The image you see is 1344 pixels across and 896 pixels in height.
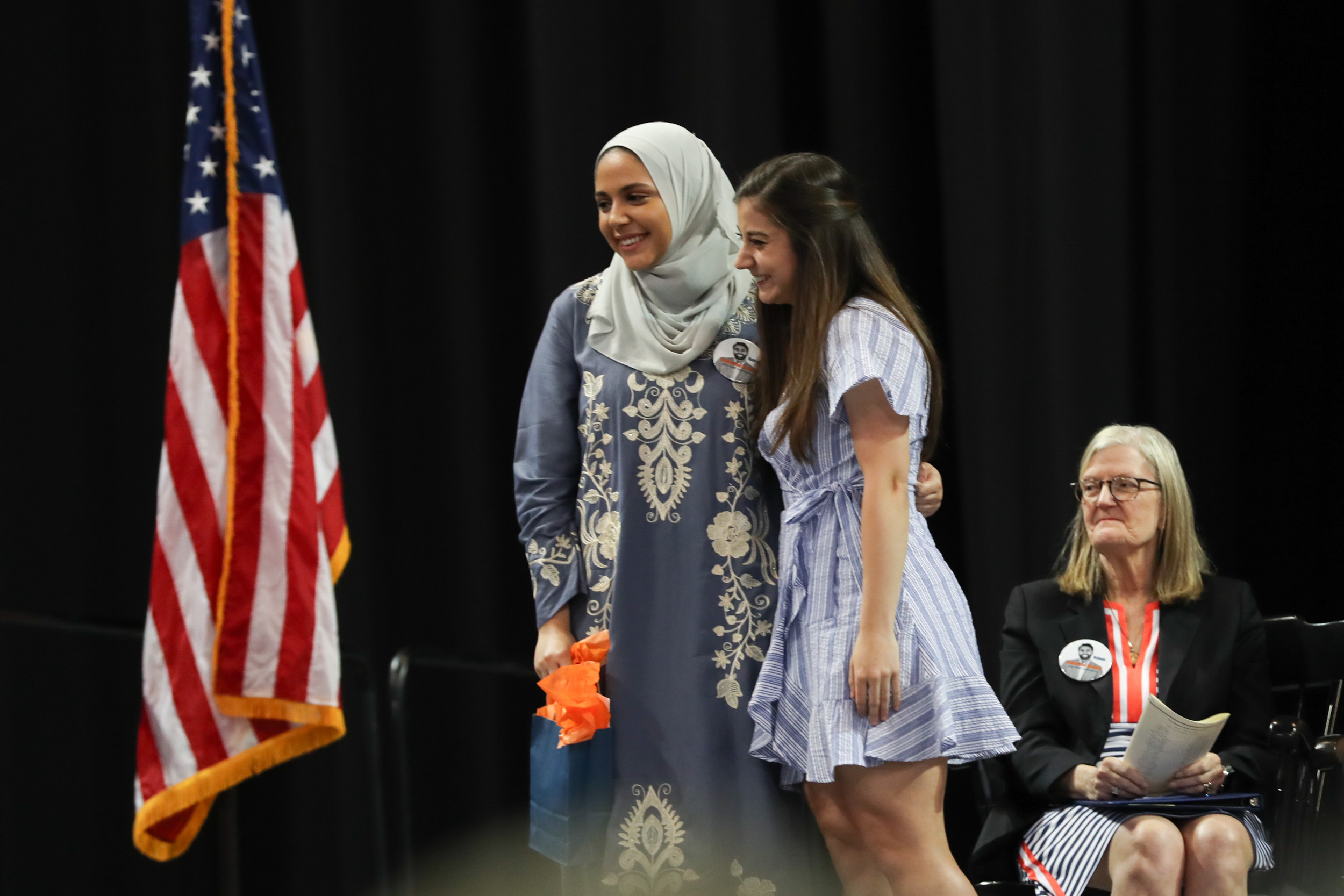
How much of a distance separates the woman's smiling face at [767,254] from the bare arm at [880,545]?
0.24 metres

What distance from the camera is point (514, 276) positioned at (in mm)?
4125

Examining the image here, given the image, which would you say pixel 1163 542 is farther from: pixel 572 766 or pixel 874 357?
pixel 572 766

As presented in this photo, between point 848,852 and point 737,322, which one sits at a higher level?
point 737,322

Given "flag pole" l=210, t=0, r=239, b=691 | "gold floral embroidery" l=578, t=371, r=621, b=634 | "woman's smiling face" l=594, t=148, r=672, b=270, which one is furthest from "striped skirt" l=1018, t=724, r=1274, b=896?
"flag pole" l=210, t=0, r=239, b=691

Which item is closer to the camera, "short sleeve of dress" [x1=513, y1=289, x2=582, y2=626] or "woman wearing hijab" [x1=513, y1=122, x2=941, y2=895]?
"woman wearing hijab" [x1=513, y1=122, x2=941, y2=895]

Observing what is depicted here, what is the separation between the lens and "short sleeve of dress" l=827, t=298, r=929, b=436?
2.25 meters

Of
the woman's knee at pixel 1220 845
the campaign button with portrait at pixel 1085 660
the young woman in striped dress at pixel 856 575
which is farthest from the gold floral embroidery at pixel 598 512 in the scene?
the woman's knee at pixel 1220 845

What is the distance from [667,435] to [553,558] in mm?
320

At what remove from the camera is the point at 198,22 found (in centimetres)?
233

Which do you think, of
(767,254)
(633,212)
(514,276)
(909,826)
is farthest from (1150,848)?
(514,276)

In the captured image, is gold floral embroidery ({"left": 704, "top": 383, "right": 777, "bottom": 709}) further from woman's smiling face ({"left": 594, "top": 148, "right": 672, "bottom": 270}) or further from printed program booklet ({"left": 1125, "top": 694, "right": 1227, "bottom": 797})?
printed program booklet ({"left": 1125, "top": 694, "right": 1227, "bottom": 797})

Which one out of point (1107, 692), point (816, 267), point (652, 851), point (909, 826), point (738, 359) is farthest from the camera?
point (1107, 692)

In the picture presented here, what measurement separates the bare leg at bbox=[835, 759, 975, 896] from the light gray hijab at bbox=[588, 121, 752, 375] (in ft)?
2.68

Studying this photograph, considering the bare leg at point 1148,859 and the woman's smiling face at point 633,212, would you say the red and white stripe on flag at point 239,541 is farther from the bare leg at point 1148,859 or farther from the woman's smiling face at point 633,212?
the bare leg at point 1148,859
